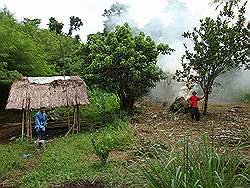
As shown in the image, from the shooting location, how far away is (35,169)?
991 centimetres

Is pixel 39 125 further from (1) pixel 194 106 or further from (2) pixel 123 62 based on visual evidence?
(1) pixel 194 106

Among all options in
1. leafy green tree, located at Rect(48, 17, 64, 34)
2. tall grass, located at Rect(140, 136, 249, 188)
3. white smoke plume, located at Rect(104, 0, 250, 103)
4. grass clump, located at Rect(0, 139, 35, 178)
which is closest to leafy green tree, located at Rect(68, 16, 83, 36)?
leafy green tree, located at Rect(48, 17, 64, 34)

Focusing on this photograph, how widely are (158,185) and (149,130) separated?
922 cm

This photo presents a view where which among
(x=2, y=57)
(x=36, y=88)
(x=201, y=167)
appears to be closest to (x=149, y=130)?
(x=36, y=88)

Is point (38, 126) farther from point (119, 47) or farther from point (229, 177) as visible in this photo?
point (229, 177)

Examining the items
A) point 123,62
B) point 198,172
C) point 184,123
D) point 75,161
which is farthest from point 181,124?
point 198,172

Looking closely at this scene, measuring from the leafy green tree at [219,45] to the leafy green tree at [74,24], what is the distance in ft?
80.4

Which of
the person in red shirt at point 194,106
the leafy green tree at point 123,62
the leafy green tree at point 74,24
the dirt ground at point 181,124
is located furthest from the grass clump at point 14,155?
the leafy green tree at point 74,24

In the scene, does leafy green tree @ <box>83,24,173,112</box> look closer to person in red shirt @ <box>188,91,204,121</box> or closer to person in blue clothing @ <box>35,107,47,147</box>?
person in red shirt @ <box>188,91,204,121</box>

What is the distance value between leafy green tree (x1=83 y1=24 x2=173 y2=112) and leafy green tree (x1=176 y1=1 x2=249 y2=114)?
58.4 inches

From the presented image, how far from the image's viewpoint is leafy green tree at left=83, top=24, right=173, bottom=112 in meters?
15.4

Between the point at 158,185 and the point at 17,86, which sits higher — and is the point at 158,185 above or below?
below

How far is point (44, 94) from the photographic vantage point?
14227 millimetres

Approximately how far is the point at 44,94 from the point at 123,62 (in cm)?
301
